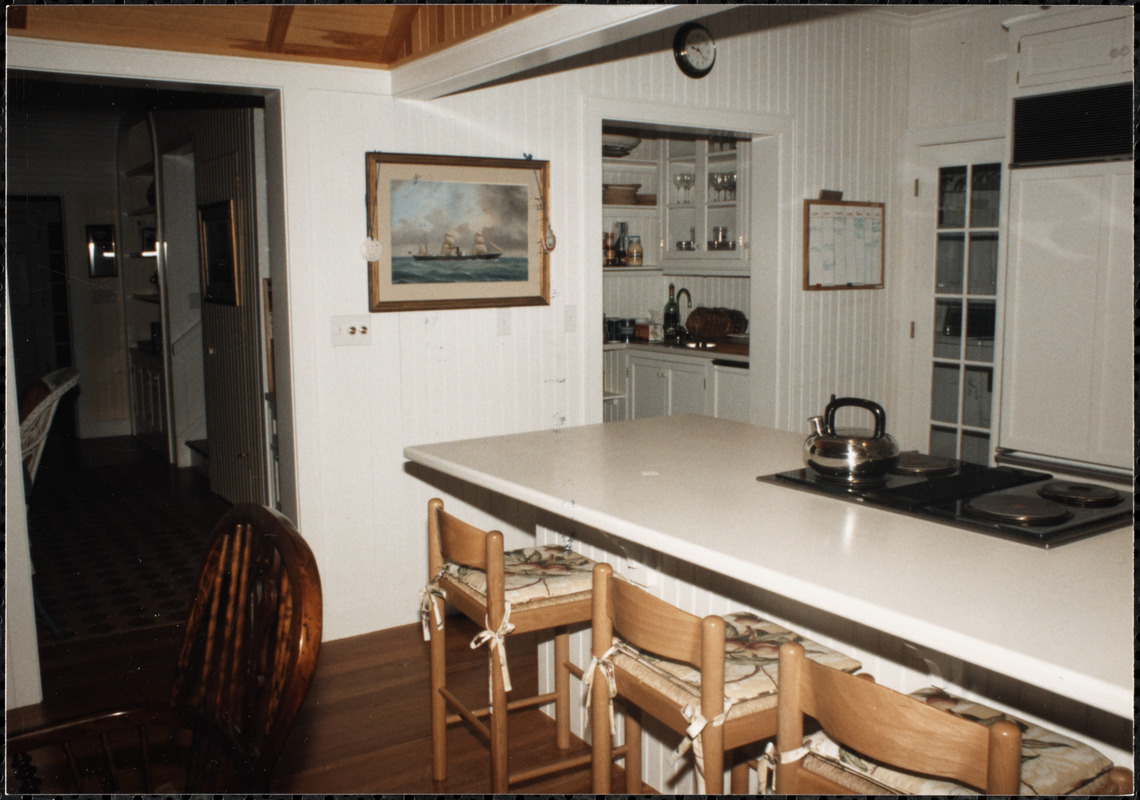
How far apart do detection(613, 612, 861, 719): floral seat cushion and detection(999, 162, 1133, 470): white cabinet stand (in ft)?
8.71

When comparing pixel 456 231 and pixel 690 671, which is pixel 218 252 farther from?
pixel 690 671

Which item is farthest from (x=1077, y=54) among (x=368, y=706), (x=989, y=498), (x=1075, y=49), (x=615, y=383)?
(x=368, y=706)

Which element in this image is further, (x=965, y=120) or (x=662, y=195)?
(x=662, y=195)

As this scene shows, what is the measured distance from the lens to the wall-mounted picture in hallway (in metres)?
4.90

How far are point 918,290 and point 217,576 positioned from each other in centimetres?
465

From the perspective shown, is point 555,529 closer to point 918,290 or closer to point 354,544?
point 354,544

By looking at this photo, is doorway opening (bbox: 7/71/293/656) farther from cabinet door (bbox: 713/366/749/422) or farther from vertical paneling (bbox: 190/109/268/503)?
cabinet door (bbox: 713/366/749/422)

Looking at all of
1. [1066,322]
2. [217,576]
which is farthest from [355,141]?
[1066,322]

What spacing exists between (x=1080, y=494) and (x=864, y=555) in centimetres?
59

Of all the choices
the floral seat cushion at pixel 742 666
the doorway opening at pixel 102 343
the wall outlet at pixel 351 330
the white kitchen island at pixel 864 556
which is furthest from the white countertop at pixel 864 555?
the doorway opening at pixel 102 343

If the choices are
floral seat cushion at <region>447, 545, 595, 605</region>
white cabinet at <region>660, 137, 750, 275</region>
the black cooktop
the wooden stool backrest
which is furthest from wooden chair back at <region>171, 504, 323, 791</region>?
white cabinet at <region>660, 137, 750, 275</region>

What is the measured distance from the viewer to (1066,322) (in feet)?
13.1

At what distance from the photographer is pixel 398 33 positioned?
3.33 meters

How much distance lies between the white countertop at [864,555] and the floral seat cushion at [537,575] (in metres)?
0.24
